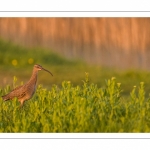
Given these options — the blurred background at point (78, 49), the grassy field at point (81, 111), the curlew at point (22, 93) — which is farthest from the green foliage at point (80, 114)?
the blurred background at point (78, 49)

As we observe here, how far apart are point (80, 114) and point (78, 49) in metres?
5.14

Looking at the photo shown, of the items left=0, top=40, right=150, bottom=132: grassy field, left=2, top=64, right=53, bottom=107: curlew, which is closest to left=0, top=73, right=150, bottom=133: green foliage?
left=0, top=40, right=150, bottom=132: grassy field

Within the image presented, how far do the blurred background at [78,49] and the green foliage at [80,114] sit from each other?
3.75 metres

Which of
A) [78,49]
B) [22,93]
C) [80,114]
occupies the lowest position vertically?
[80,114]

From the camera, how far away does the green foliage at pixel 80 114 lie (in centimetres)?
807

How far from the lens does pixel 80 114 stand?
8.07 metres

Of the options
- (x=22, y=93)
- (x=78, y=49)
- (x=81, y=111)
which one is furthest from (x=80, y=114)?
(x=78, y=49)

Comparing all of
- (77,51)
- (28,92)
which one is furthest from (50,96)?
(77,51)

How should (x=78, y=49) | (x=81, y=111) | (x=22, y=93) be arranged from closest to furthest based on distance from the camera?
(x=81, y=111)
(x=22, y=93)
(x=78, y=49)

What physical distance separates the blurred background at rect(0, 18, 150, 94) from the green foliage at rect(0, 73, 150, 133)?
12.3 ft

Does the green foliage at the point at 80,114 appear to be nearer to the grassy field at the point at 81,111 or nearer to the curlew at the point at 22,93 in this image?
the grassy field at the point at 81,111

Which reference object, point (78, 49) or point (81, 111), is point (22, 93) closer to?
point (81, 111)
